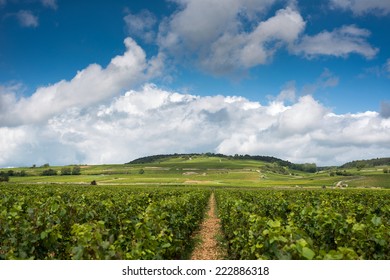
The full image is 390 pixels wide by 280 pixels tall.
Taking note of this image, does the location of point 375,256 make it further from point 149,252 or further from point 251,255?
point 149,252

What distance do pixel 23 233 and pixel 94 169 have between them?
183m

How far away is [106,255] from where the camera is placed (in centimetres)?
655

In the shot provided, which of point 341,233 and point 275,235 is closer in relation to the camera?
point 275,235

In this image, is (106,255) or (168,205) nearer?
(106,255)

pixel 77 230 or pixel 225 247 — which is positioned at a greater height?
pixel 77 230

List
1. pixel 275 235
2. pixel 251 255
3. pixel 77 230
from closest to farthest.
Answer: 1. pixel 275 235
2. pixel 77 230
3. pixel 251 255

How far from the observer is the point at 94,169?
607 feet

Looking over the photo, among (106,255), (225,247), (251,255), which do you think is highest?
(106,255)

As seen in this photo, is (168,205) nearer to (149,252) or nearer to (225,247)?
(225,247)
